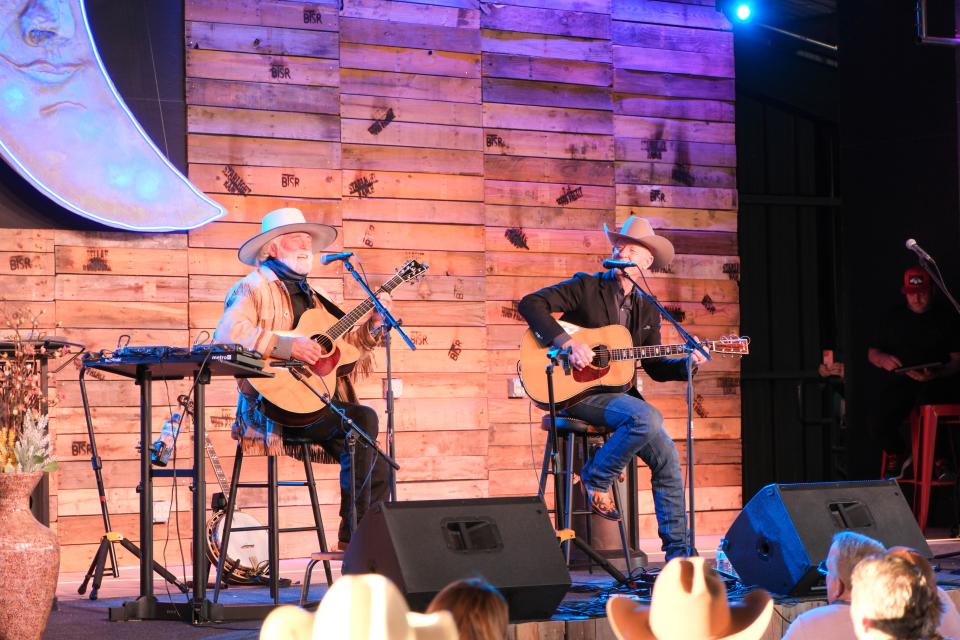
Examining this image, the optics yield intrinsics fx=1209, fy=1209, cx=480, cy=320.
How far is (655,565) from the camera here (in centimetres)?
629

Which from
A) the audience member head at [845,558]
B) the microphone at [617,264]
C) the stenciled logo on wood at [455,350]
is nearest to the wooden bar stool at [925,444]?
the microphone at [617,264]

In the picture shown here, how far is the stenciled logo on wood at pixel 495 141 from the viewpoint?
7.66m

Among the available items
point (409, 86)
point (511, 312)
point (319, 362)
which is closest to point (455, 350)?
point (511, 312)

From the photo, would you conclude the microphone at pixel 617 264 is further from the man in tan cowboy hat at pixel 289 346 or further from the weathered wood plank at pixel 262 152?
the weathered wood plank at pixel 262 152

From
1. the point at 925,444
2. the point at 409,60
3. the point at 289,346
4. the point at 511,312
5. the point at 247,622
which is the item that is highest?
the point at 409,60

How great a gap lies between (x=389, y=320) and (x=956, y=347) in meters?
4.22

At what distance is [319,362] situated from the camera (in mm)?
5383

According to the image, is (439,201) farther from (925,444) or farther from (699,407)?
(925,444)

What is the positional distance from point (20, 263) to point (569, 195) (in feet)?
11.0

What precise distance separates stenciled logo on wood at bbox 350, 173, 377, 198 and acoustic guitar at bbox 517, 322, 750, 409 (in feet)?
6.15

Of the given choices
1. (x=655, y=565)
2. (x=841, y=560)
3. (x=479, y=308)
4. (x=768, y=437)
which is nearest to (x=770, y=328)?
(x=768, y=437)

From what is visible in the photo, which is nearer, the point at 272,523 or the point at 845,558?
the point at 845,558

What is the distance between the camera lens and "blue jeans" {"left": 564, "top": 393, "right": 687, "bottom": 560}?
559 centimetres

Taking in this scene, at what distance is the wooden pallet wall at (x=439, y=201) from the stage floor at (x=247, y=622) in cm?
109
